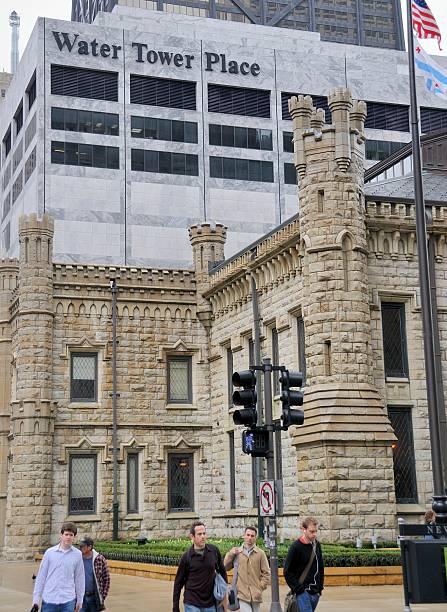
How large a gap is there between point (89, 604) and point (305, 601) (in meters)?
2.88

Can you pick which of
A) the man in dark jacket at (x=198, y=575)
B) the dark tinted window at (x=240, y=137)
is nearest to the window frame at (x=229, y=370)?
the man in dark jacket at (x=198, y=575)

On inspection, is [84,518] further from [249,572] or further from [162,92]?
[162,92]

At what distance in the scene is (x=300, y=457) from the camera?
2653 centimetres

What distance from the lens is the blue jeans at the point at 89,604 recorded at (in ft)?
42.2

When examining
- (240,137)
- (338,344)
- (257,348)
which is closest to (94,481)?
(257,348)

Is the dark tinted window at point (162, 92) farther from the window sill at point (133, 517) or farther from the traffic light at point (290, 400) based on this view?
the traffic light at point (290, 400)

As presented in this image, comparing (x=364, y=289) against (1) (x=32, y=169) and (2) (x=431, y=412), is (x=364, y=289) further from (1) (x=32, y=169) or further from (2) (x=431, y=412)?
(1) (x=32, y=169)

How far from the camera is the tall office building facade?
9556 cm

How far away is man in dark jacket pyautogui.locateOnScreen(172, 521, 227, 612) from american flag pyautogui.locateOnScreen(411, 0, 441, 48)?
42.4 feet

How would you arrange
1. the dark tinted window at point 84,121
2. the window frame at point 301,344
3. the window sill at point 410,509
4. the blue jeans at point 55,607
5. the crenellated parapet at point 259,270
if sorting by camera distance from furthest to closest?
the dark tinted window at point 84,121 → the crenellated parapet at point 259,270 → the window frame at point 301,344 → the window sill at point 410,509 → the blue jeans at point 55,607

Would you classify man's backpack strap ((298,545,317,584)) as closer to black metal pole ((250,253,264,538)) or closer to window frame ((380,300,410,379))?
window frame ((380,300,410,379))

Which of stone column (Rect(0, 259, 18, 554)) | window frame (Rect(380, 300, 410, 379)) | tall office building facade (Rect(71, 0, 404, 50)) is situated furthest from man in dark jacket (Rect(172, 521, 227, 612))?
tall office building facade (Rect(71, 0, 404, 50))

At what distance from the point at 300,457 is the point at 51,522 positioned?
13.0 metres

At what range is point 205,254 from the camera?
38.9 m
